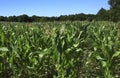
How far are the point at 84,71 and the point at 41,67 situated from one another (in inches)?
34.4

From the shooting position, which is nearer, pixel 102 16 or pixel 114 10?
pixel 114 10

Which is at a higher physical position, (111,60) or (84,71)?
(111,60)

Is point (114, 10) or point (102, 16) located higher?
point (114, 10)

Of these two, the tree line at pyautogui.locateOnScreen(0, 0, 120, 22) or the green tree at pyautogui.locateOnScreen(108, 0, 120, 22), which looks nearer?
the green tree at pyautogui.locateOnScreen(108, 0, 120, 22)

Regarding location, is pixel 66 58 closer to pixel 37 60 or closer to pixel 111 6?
pixel 37 60

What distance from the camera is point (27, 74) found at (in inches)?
201

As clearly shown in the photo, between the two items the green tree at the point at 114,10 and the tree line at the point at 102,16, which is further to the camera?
the tree line at the point at 102,16

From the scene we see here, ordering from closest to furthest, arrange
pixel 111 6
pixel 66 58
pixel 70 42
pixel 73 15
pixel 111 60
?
pixel 111 60 < pixel 66 58 < pixel 70 42 < pixel 111 6 < pixel 73 15

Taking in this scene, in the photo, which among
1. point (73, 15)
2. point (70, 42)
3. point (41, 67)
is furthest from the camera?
point (73, 15)

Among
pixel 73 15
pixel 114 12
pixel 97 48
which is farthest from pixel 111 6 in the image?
pixel 97 48

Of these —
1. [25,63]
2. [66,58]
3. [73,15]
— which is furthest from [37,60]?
[73,15]

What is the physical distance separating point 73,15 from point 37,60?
5485 centimetres

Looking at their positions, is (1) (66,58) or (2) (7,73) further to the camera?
(2) (7,73)

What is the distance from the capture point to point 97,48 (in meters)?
5.87
